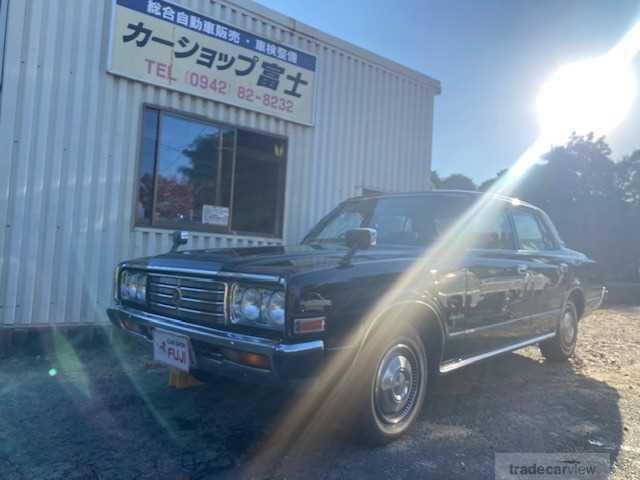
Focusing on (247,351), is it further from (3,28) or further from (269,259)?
(3,28)

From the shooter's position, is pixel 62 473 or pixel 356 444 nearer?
pixel 62 473

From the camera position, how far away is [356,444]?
315 centimetres

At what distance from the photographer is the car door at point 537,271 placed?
4547 mm

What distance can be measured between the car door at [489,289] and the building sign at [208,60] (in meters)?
3.79

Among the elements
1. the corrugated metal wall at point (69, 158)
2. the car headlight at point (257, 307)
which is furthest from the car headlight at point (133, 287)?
the corrugated metal wall at point (69, 158)

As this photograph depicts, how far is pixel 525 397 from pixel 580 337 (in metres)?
3.80

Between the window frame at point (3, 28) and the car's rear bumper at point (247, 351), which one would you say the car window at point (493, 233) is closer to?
the car's rear bumper at point (247, 351)

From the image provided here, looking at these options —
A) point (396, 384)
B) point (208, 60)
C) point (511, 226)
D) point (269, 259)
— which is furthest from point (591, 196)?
point (269, 259)

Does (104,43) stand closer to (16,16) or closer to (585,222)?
(16,16)

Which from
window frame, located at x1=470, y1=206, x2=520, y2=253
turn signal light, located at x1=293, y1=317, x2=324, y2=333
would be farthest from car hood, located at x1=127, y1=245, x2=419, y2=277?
window frame, located at x1=470, y1=206, x2=520, y2=253

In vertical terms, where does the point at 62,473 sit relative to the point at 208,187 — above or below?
below

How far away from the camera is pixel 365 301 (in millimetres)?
2902

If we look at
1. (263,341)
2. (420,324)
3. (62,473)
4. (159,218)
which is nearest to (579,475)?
(420,324)

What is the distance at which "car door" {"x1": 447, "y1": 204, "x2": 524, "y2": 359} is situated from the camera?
372 centimetres
